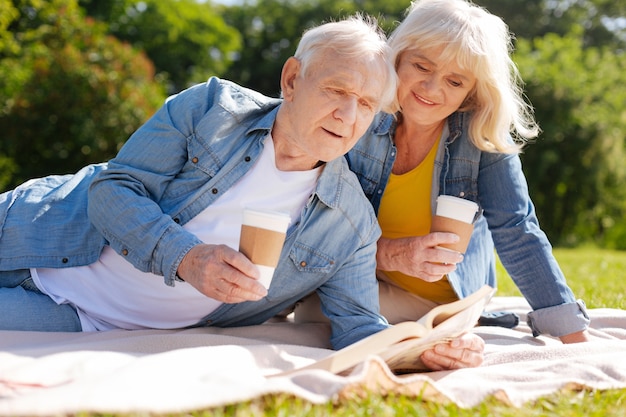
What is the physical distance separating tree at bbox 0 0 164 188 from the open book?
484 inches

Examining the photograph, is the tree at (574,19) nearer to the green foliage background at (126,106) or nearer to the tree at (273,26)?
the tree at (273,26)

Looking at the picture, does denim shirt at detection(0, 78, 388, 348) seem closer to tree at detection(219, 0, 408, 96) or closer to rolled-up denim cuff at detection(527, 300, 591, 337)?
rolled-up denim cuff at detection(527, 300, 591, 337)

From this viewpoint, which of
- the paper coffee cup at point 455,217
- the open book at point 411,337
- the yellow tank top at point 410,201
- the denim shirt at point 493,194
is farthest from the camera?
the yellow tank top at point 410,201

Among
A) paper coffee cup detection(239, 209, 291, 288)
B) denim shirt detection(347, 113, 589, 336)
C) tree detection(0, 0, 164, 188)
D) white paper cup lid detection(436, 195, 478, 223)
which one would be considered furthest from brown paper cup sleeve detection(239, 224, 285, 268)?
tree detection(0, 0, 164, 188)

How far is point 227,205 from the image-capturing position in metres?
3.29

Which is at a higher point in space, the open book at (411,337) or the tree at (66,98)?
the open book at (411,337)

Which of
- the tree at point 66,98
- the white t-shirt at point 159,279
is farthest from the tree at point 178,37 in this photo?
the white t-shirt at point 159,279

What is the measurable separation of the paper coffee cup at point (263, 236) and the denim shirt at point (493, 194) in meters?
1.52

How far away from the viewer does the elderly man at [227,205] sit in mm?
3135

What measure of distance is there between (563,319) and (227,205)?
1803 millimetres

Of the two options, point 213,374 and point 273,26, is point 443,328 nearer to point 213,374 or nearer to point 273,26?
point 213,374

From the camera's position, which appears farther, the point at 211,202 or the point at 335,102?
the point at 211,202

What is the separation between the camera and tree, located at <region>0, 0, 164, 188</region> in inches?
563

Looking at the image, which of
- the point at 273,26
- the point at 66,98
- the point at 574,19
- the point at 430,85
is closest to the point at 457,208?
the point at 430,85
